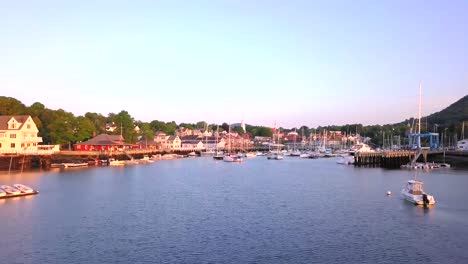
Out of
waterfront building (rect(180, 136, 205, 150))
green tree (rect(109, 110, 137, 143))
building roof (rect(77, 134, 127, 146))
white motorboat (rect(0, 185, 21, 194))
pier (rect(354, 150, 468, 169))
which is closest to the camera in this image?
white motorboat (rect(0, 185, 21, 194))

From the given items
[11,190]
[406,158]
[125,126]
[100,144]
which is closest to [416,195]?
[11,190]

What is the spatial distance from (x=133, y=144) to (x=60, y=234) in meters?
98.3

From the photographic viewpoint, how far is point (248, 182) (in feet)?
206

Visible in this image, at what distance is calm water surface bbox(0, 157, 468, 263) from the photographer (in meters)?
25.8

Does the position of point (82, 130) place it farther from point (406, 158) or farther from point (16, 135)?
point (406, 158)

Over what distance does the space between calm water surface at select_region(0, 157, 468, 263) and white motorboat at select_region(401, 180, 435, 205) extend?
0.87m

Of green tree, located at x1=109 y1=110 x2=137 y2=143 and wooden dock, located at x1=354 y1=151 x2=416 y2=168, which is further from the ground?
green tree, located at x1=109 y1=110 x2=137 y2=143

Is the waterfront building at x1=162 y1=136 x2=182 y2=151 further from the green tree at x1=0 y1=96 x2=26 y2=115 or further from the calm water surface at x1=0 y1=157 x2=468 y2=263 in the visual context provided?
the calm water surface at x1=0 y1=157 x2=468 y2=263

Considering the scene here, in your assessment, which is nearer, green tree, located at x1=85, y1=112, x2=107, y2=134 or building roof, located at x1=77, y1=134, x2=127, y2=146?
building roof, located at x1=77, y1=134, x2=127, y2=146

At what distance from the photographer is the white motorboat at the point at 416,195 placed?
1665 inches

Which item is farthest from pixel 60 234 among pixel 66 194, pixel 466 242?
pixel 466 242

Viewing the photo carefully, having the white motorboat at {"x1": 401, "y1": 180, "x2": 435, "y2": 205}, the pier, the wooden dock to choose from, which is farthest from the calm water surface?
the pier

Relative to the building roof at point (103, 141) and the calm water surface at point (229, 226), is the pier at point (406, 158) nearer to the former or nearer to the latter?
the calm water surface at point (229, 226)

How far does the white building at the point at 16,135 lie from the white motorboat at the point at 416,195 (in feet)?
209
